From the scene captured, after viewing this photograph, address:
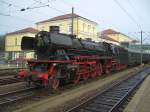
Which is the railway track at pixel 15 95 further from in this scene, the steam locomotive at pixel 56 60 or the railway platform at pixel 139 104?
the railway platform at pixel 139 104

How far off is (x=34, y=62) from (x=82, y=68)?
181 inches

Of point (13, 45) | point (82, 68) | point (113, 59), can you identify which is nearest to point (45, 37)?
point (82, 68)

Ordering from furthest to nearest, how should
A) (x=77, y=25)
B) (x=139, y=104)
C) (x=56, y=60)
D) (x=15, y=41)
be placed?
1. (x=15, y=41)
2. (x=77, y=25)
3. (x=56, y=60)
4. (x=139, y=104)

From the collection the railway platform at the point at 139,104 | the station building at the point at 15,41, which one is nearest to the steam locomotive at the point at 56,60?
the railway platform at the point at 139,104

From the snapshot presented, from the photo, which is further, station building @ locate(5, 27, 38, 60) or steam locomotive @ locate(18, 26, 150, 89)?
station building @ locate(5, 27, 38, 60)

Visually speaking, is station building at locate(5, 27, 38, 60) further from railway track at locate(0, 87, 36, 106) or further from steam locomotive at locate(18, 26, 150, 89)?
railway track at locate(0, 87, 36, 106)

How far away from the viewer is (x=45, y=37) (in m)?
14.8

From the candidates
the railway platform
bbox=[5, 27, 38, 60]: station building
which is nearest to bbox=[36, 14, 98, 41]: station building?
bbox=[5, 27, 38, 60]: station building

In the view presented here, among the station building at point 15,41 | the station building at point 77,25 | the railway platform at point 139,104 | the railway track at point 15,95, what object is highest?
the station building at point 77,25

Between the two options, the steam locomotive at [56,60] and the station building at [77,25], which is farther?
the station building at [77,25]

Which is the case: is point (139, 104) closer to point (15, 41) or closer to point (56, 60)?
point (56, 60)

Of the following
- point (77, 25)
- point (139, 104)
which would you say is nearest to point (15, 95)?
point (139, 104)

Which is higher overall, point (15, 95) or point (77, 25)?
point (77, 25)

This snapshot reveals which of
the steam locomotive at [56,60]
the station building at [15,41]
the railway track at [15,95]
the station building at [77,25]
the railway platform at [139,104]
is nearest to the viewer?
the railway platform at [139,104]
